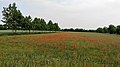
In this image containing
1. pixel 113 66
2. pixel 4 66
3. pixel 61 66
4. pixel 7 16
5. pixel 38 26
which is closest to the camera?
pixel 4 66

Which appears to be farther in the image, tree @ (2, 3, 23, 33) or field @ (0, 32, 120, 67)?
tree @ (2, 3, 23, 33)

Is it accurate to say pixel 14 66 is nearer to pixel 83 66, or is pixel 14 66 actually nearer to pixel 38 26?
pixel 83 66

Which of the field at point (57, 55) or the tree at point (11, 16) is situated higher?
the tree at point (11, 16)

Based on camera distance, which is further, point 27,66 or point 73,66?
point 73,66

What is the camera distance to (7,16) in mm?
63781

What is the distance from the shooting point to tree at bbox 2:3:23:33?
63.6m

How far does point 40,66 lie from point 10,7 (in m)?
60.0

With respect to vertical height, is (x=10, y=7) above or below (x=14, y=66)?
above

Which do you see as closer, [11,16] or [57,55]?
[57,55]

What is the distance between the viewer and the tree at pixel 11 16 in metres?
63.6

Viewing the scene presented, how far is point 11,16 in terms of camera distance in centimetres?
6412

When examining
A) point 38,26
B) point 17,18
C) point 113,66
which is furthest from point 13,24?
point 113,66

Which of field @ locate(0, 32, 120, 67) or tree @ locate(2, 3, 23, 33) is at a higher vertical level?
tree @ locate(2, 3, 23, 33)

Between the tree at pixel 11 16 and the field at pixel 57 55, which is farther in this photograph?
the tree at pixel 11 16
